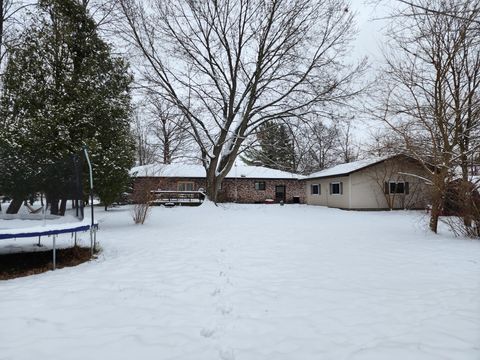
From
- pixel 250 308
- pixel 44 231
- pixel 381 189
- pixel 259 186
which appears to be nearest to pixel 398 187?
pixel 381 189

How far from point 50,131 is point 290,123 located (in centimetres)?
1400

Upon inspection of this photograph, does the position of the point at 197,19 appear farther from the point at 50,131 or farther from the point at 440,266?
the point at 440,266

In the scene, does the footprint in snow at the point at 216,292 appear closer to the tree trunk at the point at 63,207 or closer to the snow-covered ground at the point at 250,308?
the snow-covered ground at the point at 250,308

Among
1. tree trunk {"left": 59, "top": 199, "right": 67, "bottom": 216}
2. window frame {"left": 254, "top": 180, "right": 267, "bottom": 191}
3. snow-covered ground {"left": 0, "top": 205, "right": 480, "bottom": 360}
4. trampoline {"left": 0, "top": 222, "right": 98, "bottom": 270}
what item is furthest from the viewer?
window frame {"left": 254, "top": 180, "right": 267, "bottom": 191}

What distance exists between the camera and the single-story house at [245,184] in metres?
31.4

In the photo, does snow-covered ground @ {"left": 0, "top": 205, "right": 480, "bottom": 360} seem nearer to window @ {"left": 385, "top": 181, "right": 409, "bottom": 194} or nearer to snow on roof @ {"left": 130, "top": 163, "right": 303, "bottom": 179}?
window @ {"left": 385, "top": 181, "right": 409, "bottom": 194}

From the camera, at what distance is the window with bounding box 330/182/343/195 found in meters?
24.0

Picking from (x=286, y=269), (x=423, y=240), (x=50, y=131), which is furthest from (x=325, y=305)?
(x=50, y=131)

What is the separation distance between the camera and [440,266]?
5.61 metres

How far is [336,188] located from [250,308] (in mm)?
22639

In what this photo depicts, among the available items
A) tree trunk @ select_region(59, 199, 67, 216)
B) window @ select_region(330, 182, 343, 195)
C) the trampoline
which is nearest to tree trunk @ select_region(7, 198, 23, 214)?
tree trunk @ select_region(59, 199, 67, 216)

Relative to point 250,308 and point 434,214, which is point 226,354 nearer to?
point 250,308

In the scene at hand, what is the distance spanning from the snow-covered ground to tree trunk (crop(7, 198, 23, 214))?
237 cm

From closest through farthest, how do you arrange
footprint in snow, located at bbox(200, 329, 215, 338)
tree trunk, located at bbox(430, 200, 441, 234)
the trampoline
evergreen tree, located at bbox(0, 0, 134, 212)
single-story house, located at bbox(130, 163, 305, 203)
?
footprint in snow, located at bbox(200, 329, 215, 338)
the trampoline
tree trunk, located at bbox(430, 200, 441, 234)
evergreen tree, located at bbox(0, 0, 134, 212)
single-story house, located at bbox(130, 163, 305, 203)
